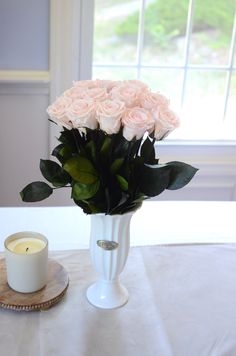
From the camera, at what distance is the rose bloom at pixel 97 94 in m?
0.75

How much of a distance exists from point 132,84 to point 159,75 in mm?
1398

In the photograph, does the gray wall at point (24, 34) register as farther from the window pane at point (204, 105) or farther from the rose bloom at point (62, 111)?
the rose bloom at point (62, 111)

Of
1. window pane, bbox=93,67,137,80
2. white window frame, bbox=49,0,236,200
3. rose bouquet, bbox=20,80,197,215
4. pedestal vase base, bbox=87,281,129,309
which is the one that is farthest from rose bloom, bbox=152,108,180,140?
window pane, bbox=93,67,137,80

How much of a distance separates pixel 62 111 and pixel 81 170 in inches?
4.1

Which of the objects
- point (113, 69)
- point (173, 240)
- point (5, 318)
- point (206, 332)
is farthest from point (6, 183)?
point (206, 332)

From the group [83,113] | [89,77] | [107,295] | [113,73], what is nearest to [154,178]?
[83,113]

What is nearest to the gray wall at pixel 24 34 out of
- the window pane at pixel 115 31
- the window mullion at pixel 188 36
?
the window pane at pixel 115 31

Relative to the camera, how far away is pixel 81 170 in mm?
755

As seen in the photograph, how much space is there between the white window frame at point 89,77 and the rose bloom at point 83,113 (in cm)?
122

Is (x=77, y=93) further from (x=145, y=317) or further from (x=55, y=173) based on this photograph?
(x=145, y=317)

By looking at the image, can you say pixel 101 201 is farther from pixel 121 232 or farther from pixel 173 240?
pixel 173 240

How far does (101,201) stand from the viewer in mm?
807

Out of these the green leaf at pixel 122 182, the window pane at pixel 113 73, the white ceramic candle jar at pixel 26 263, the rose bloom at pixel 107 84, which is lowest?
the white ceramic candle jar at pixel 26 263

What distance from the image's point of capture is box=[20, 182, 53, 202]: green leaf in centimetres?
84
